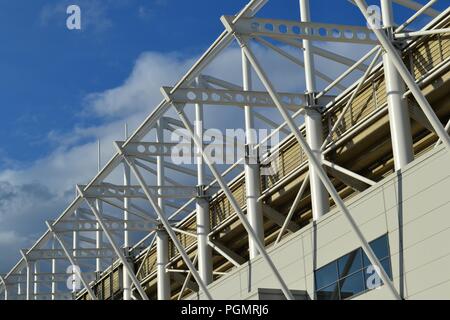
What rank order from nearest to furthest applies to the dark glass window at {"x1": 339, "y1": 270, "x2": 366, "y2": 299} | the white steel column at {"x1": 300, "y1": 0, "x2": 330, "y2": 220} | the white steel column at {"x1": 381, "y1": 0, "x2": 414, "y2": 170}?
the white steel column at {"x1": 381, "y1": 0, "x2": 414, "y2": 170}, the dark glass window at {"x1": 339, "y1": 270, "x2": 366, "y2": 299}, the white steel column at {"x1": 300, "y1": 0, "x2": 330, "y2": 220}

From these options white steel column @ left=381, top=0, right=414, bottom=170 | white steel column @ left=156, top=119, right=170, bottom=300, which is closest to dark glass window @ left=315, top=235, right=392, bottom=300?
white steel column @ left=381, top=0, right=414, bottom=170

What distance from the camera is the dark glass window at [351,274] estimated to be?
36406 millimetres

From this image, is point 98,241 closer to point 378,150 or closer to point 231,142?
point 231,142

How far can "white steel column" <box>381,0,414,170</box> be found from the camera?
37562 millimetres

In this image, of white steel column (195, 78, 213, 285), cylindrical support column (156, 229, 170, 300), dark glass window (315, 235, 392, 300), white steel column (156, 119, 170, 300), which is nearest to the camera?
dark glass window (315, 235, 392, 300)

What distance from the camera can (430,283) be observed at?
33594 millimetres

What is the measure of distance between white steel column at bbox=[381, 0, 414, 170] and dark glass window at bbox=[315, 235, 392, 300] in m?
3.18

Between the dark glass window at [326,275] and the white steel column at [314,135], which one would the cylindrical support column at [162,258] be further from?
the dark glass window at [326,275]

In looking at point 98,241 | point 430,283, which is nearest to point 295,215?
point 430,283

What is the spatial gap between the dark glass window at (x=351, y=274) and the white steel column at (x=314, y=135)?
3.74 m

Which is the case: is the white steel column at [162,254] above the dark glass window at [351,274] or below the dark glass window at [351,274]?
above

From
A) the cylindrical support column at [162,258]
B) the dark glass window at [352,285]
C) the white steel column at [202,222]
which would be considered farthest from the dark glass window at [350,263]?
the cylindrical support column at [162,258]

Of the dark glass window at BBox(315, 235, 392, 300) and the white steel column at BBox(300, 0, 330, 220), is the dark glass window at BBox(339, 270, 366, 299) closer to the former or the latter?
the dark glass window at BBox(315, 235, 392, 300)

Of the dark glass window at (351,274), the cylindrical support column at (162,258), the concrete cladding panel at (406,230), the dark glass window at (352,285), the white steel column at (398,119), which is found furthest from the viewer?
the cylindrical support column at (162,258)
